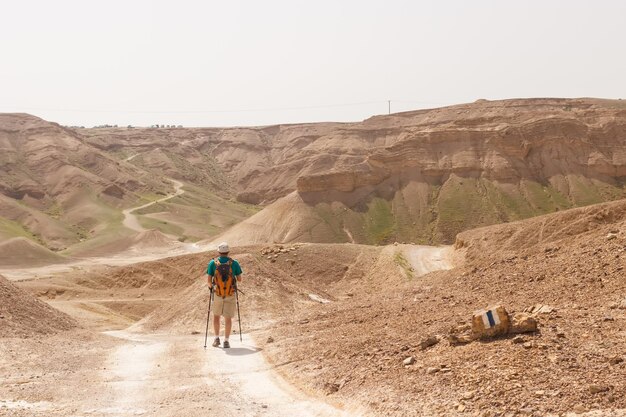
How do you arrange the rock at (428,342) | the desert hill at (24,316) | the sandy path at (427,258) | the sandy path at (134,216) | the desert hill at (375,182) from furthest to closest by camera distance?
1. the sandy path at (134,216)
2. the desert hill at (375,182)
3. the sandy path at (427,258)
4. the desert hill at (24,316)
5. the rock at (428,342)

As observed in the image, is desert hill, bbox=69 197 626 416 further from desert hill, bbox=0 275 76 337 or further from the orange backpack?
desert hill, bbox=0 275 76 337

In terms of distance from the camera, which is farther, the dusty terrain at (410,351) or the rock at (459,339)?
the rock at (459,339)

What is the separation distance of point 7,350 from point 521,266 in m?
9.89

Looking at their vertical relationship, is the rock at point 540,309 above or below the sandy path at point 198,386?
above

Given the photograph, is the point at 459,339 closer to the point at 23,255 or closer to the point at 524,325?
the point at 524,325

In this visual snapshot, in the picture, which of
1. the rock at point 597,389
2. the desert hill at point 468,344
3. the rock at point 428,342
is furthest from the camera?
the rock at point 428,342

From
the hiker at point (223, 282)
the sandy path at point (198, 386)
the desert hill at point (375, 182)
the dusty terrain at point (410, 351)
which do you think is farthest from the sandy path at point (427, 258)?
the sandy path at point (198, 386)

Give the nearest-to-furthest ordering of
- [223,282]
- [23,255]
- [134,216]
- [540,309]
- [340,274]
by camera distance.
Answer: [540,309], [223,282], [340,274], [23,255], [134,216]

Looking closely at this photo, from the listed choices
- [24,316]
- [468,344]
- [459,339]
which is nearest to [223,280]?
[24,316]

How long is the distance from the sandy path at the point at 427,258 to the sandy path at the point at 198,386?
27.8m

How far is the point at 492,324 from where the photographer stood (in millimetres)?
8578

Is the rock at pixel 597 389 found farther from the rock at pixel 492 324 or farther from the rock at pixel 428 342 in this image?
the rock at pixel 428 342

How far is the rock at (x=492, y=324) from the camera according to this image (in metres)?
8.55

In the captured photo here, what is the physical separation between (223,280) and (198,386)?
4.11 meters
